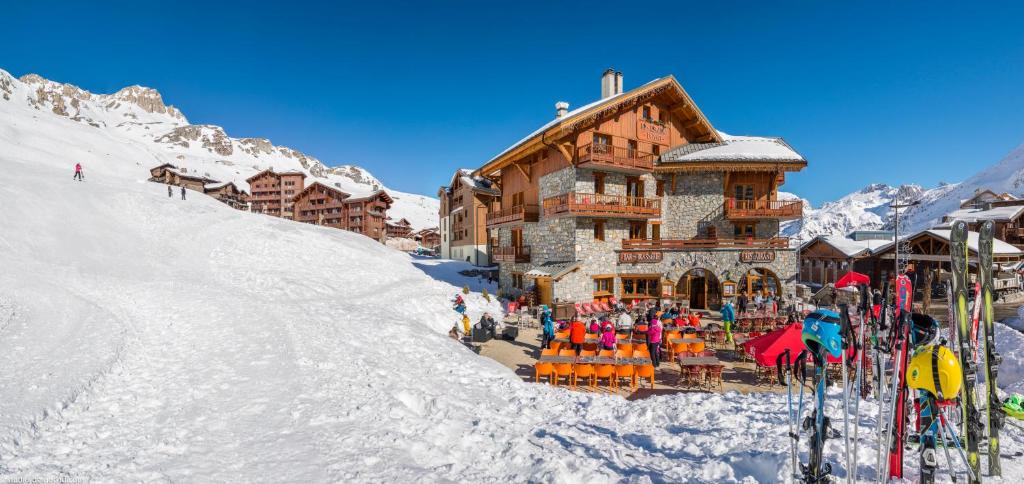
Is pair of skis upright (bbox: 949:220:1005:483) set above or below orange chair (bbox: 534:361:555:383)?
above

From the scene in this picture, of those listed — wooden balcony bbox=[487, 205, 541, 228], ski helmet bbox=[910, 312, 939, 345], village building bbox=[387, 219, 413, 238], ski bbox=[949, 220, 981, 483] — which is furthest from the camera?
village building bbox=[387, 219, 413, 238]

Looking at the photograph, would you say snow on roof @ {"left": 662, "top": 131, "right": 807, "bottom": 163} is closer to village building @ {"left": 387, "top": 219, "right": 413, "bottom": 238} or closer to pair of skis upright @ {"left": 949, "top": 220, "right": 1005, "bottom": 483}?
pair of skis upright @ {"left": 949, "top": 220, "right": 1005, "bottom": 483}

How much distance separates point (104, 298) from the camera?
42.6 ft

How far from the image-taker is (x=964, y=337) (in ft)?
15.9

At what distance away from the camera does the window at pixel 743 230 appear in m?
24.3

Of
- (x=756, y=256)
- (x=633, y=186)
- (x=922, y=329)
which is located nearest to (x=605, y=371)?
(x=922, y=329)

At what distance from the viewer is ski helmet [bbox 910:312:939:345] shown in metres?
4.12

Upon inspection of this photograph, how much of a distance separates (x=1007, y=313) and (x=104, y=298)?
39243 mm

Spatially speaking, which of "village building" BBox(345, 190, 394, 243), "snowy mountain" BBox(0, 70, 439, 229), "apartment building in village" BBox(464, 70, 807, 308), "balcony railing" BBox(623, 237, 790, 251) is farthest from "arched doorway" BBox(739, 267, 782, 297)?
"snowy mountain" BBox(0, 70, 439, 229)

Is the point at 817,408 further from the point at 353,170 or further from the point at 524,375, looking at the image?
the point at 353,170

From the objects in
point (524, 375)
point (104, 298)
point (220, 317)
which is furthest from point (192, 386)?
point (104, 298)

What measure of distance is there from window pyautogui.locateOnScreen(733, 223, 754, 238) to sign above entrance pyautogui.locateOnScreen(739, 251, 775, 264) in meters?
2.18

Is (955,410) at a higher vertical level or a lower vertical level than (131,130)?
lower

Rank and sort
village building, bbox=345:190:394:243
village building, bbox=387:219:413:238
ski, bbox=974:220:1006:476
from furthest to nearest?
village building, bbox=387:219:413:238, village building, bbox=345:190:394:243, ski, bbox=974:220:1006:476
